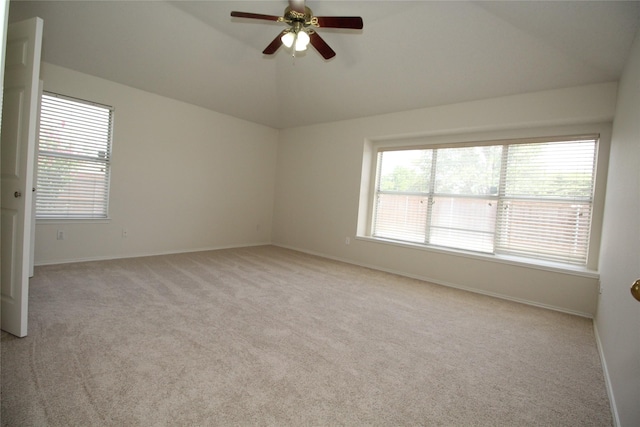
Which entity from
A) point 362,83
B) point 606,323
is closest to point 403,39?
point 362,83

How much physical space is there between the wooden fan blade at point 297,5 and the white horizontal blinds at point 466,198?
2859 millimetres

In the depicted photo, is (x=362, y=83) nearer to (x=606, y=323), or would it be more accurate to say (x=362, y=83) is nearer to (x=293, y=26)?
(x=293, y=26)

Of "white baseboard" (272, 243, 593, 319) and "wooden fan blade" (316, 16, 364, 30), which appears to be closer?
"wooden fan blade" (316, 16, 364, 30)

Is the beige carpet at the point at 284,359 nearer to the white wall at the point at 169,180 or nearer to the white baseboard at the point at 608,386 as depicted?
the white baseboard at the point at 608,386

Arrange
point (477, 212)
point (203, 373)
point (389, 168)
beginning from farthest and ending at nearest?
1. point (389, 168)
2. point (477, 212)
3. point (203, 373)

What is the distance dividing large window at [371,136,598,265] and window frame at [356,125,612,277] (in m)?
0.06

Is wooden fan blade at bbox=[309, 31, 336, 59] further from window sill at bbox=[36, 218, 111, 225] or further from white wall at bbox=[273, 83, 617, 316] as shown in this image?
window sill at bbox=[36, 218, 111, 225]

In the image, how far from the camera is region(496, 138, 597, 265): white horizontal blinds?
132 inches

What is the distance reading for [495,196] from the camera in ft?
12.7

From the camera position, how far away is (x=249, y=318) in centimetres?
256

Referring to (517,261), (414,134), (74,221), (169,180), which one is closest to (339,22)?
(414,134)

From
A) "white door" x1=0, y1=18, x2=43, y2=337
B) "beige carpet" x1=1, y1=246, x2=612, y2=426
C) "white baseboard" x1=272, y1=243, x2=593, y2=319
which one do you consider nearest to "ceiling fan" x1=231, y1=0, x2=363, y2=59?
"white door" x1=0, y1=18, x2=43, y2=337

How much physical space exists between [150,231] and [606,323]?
539cm

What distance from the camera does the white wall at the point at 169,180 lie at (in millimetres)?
3953
